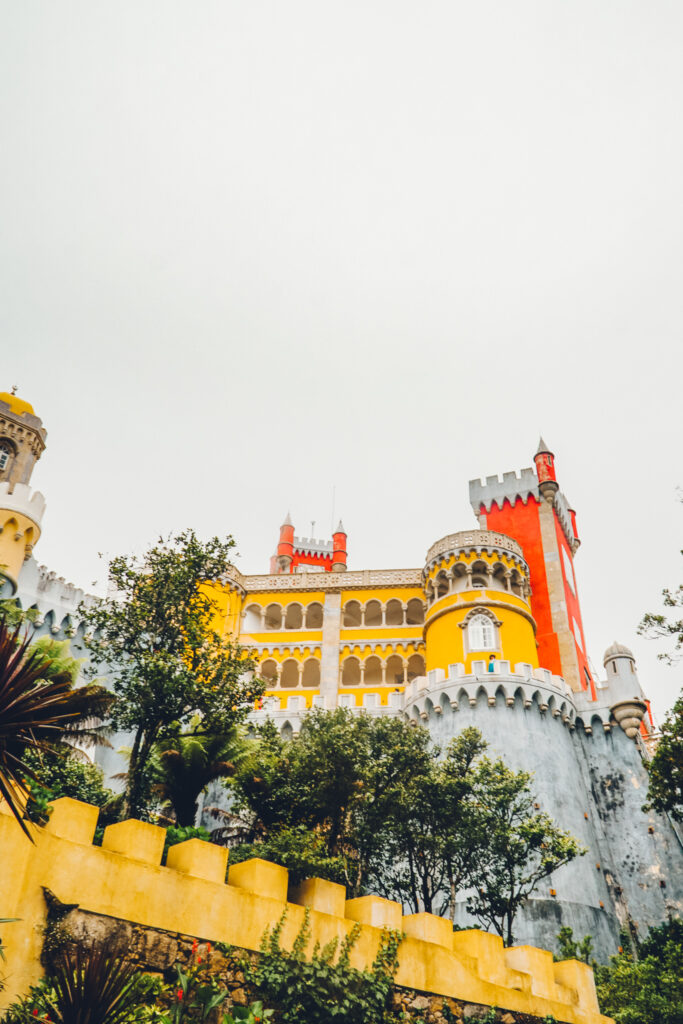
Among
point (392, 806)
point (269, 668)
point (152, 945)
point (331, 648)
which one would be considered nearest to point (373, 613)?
point (331, 648)

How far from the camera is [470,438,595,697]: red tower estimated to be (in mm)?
41938

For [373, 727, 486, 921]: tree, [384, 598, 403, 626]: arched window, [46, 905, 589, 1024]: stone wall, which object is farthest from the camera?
[384, 598, 403, 626]: arched window

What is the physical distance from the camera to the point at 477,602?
126 feet

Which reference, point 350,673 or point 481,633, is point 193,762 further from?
point 350,673

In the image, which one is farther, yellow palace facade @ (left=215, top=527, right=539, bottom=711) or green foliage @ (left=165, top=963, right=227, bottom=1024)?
yellow palace facade @ (left=215, top=527, right=539, bottom=711)

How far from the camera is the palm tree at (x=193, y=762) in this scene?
75.0 feet

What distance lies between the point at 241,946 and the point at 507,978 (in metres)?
5.97

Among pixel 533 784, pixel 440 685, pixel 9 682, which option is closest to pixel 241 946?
pixel 9 682

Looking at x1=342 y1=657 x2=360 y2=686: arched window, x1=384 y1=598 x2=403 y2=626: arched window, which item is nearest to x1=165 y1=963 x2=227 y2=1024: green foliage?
x1=342 y1=657 x2=360 y2=686: arched window

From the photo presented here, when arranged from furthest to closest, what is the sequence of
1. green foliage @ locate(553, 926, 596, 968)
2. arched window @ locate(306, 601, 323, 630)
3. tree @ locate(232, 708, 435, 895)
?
arched window @ locate(306, 601, 323, 630) < green foliage @ locate(553, 926, 596, 968) < tree @ locate(232, 708, 435, 895)

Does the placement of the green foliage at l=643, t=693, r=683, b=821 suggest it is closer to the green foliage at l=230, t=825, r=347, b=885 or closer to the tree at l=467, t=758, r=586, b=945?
the tree at l=467, t=758, r=586, b=945

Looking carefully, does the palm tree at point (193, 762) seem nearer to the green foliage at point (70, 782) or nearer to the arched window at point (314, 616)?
the green foliage at point (70, 782)

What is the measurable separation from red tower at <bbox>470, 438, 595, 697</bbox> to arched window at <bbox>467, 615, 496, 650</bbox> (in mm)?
5488

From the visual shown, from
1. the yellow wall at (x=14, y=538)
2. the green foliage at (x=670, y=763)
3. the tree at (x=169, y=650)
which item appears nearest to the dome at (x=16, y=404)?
the yellow wall at (x=14, y=538)
